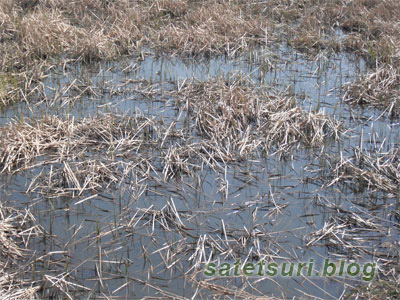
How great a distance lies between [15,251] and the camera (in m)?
4.17

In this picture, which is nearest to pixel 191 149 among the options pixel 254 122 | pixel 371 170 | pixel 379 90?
pixel 254 122

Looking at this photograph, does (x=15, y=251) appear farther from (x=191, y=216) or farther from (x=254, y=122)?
(x=254, y=122)

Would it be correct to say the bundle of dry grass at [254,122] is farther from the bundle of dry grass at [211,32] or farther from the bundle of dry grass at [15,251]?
the bundle of dry grass at [15,251]

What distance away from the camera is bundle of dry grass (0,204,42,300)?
373cm

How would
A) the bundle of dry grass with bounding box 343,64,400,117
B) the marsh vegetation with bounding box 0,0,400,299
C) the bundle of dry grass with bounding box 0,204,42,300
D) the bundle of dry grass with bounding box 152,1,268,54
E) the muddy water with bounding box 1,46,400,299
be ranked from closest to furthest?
the bundle of dry grass with bounding box 0,204,42,300 → the muddy water with bounding box 1,46,400,299 → the marsh vegetation with bounding box 0,0,400,299 → the bundle of dry grass with bounding box 343,64,400,117 → the bundle of dry grass with bounding box 152,1,268,54

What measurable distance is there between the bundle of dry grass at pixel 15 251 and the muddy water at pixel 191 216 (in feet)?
0.32

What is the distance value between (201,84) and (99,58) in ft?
5.39

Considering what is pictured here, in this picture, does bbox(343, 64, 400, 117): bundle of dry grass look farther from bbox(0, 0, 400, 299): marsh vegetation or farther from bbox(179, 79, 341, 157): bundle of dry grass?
bbox(179, 79, 341, 157): bundle of dry grass

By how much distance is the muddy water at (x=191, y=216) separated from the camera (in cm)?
401

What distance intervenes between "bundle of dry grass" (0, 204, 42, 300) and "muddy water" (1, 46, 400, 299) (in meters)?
0.10

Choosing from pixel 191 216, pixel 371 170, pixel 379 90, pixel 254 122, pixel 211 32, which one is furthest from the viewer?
pixel 211 32

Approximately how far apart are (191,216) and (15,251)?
130cm

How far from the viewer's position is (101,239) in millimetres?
4426

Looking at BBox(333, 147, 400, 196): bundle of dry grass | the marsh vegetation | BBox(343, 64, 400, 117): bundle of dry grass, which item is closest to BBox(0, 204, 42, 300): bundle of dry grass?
the marsh vegetation
